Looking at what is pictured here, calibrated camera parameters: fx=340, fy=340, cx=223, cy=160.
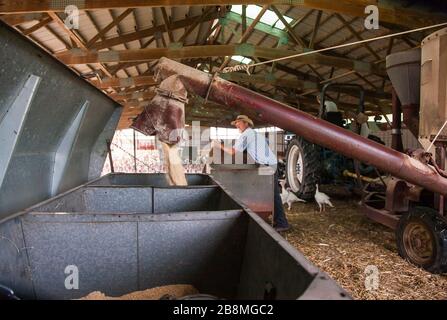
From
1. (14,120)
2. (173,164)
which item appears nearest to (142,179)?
(173,164)

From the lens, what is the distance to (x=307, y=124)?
2.71 metres

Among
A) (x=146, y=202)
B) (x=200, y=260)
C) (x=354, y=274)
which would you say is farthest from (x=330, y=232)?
(x=200, y=260)

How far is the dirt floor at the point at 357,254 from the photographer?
9.71 feet

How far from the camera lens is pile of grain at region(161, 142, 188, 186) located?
8.76 ft

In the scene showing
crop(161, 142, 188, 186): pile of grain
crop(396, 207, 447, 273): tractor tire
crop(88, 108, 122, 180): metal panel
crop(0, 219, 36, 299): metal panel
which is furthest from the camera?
crop(88, 108, 122, 180): metal panel

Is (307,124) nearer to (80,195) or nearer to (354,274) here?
(354,274)

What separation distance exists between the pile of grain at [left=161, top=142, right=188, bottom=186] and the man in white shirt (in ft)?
6.45

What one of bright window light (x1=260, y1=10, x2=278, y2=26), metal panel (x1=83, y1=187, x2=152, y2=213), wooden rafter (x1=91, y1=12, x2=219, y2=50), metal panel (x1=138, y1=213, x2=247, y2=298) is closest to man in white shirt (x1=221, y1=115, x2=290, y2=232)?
metal panel (x1=83, y1=187, x2=152, y2=213)

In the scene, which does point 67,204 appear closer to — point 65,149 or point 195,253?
point 65,149

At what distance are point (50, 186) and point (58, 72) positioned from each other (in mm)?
1068

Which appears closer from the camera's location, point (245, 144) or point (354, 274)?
point (354, 274)

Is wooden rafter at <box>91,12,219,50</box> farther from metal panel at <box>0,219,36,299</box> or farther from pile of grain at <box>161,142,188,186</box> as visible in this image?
metal panel at <box>0,219,36,299</box>

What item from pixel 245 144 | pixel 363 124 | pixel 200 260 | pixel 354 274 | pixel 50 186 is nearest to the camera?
pixel 200 260

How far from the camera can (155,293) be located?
5.86 feet
